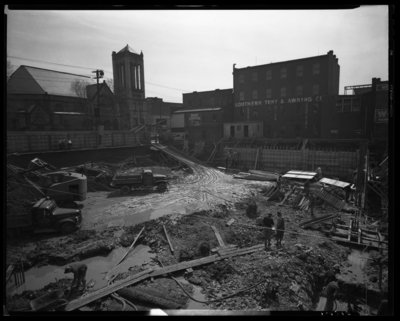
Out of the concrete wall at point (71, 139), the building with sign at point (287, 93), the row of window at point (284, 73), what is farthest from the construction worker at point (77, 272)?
the row of window at point (284, 73)

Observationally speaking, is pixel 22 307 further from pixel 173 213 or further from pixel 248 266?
pixel 173 213

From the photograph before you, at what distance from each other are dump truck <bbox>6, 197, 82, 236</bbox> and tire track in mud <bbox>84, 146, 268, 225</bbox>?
187 centimetres

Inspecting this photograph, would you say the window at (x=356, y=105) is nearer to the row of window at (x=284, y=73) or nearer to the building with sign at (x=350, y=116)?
the building with sign at (x=350, y=116)

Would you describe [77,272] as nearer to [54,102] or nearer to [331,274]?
[331,274]

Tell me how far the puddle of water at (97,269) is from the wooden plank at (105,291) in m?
0.69

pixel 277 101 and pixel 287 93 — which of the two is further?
pixel 277 101

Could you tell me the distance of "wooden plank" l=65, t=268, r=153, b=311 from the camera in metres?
6.39

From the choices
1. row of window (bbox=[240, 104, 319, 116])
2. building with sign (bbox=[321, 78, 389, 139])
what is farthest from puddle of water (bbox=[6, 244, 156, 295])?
row of window (bbox=[240, 104, 319, 116])

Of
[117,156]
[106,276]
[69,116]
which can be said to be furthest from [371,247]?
[69,116]

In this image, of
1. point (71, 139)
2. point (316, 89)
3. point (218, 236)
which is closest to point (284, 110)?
point (316, 89)

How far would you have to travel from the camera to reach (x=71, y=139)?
88.0 ft

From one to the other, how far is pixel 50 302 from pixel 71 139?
23.7 meters

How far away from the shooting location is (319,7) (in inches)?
130

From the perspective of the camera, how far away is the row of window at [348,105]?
3097 centimetres
